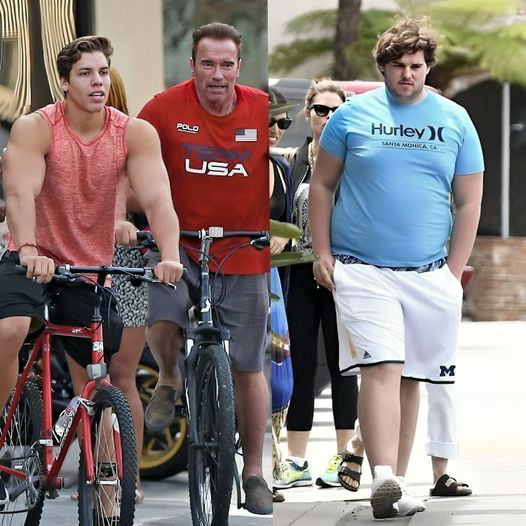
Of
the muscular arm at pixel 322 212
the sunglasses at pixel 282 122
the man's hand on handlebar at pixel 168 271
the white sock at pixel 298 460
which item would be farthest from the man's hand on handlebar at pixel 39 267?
the white sock at pixel 298 460

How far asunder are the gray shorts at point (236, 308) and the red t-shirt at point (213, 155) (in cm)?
10

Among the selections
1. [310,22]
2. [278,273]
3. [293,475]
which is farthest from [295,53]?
[293,475]

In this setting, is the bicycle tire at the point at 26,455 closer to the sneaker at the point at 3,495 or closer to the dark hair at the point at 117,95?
the sneaker at the point at 3,495

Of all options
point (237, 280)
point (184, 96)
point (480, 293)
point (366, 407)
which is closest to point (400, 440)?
point (366, 407)

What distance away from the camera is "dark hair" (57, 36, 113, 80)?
449 cm

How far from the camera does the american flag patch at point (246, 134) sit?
14.9ft

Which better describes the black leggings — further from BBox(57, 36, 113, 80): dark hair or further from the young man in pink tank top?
BBox(57, 36, 113, 80): dark hair

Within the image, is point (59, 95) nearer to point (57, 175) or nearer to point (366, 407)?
point (57, 175)

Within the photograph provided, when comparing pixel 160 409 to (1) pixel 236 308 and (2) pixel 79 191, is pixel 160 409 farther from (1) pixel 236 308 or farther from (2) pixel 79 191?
(2) pixel 79 191

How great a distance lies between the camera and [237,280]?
183 inches

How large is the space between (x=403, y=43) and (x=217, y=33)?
0.84m

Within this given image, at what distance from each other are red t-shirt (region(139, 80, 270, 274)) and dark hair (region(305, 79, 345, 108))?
0.75 m

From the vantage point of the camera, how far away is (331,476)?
5961mm

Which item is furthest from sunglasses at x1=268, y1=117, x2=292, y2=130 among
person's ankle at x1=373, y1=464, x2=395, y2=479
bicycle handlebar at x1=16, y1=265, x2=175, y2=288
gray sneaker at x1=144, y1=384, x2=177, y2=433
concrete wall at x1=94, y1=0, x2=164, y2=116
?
person's ankle at x1=373, y1=464, x2=395, y2=479
